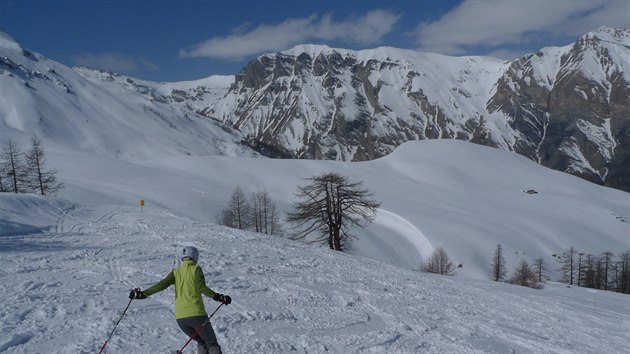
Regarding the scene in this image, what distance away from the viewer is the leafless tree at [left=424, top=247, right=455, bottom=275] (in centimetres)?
4412

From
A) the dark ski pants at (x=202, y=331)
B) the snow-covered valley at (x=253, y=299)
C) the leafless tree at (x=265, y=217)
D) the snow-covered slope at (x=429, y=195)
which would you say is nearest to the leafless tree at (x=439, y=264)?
the snow-covered slope at (x=429, y=195)

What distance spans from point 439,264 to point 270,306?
3577 centimetres

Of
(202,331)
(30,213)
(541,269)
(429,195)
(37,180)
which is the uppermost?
(429,195)

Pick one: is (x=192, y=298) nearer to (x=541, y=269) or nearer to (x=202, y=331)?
(x=202, y=331)

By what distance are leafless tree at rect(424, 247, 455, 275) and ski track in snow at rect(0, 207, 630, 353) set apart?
22.5m

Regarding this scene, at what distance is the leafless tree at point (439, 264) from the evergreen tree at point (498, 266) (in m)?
5.14

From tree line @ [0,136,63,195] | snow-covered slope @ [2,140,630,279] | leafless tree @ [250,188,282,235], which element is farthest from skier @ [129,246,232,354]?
tree line @ [0,136,63,195]

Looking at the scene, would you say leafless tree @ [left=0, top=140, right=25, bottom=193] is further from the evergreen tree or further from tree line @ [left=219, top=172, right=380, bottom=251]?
the evergreen tree

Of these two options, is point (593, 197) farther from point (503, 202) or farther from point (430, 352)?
point (430, 352)

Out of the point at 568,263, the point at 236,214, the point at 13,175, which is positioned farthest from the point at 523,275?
the point at 13,175

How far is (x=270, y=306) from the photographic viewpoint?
1223 cm

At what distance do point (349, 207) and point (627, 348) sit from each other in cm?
1999

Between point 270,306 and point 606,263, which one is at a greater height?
point 270,306

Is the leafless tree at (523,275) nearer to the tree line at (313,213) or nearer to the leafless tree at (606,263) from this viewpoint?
the leafless tree at (606,263)
